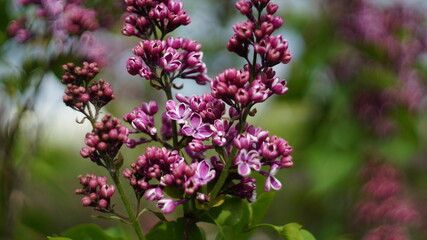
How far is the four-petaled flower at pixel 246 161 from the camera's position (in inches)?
28.6

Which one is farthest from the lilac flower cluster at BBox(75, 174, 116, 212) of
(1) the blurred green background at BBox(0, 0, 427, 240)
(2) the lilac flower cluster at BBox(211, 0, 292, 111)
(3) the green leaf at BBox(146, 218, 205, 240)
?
(1) the blurred green background at BBox(0, 0, 427, 240)

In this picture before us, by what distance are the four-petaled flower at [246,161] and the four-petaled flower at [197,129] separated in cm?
6

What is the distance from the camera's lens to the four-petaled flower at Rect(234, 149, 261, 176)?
0.73 meters

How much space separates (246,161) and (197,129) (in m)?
0.09

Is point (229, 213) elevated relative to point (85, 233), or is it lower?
elevated

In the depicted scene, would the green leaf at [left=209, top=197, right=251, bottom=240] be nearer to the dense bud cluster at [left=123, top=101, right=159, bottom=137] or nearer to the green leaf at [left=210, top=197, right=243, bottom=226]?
the green leaf at [left=210, top=197, right=243, bottom=226]

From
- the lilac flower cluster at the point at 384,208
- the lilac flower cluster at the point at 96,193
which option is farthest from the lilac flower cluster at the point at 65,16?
the lilac flower cluster at the point at 384,208

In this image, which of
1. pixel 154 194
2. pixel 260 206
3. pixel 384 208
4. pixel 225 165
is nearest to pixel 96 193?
pixel 154 194

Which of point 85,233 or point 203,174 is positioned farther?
point 85,233

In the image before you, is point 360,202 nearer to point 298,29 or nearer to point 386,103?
point 386,103

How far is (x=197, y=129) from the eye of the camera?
0.79m

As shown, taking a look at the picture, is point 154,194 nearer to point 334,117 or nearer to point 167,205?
point 167,205

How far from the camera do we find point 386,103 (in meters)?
2.46

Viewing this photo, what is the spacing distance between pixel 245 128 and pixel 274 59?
107 millimetres
